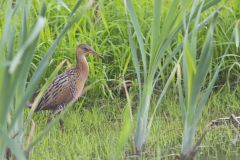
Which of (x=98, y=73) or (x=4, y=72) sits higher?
(x=4, y=72)

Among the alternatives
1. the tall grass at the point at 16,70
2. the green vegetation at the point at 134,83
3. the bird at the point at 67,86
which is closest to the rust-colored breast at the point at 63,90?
the bird at the point at 67,86

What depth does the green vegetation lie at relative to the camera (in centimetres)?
430

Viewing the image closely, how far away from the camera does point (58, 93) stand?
682cm

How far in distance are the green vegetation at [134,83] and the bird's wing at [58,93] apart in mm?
129

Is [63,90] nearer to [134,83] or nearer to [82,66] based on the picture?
[82,66]

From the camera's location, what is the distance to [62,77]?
687cm

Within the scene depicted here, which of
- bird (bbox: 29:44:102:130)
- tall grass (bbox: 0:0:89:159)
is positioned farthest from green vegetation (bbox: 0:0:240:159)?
bird (bbox: 29:44:102:130)

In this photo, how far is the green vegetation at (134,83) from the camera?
4.30m

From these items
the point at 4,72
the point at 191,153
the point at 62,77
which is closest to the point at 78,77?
the point at 62,77

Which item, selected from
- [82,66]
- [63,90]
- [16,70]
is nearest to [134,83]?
[82,66]

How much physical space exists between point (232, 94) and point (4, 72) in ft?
12.4

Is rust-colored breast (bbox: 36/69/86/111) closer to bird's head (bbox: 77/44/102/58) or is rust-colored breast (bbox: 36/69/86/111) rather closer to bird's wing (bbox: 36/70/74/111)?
bird's wing (bbox: 36/70/74/111)

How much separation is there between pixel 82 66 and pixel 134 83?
1.59 ft

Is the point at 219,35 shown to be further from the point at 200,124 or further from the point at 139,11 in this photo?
the point at 200,124
